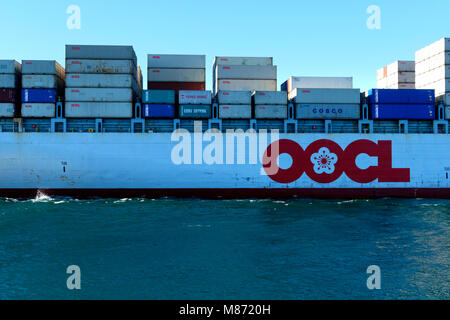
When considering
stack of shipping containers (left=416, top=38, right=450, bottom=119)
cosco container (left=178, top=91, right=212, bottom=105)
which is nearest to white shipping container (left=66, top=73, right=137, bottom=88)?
cosco container (left=178, top=91, right=212, bottom=105)

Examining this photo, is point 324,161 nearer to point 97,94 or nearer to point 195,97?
point 195,97

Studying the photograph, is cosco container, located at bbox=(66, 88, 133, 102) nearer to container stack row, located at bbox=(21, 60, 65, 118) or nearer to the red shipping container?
container stack row, located at bbox=(21, 60, 65, 118)

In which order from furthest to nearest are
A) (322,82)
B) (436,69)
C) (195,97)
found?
1. (436,69)
2. (322,82)
3. (195,97)

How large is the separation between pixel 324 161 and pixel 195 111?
10.4 m

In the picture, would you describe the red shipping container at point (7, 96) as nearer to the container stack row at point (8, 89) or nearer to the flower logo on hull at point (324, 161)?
the container stack row at point (8, 89)

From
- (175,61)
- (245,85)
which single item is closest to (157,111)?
(175,61)

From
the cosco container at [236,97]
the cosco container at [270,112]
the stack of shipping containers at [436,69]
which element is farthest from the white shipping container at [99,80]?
the stack of shipping containers at [436,69]

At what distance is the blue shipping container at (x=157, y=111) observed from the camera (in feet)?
89.6

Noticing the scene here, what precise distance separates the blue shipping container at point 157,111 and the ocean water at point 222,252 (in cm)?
833

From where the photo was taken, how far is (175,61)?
1158 inches

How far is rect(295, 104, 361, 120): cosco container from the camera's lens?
28281 millimetres

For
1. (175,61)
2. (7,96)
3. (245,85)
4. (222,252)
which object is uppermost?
(175,61)
